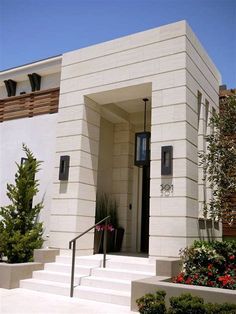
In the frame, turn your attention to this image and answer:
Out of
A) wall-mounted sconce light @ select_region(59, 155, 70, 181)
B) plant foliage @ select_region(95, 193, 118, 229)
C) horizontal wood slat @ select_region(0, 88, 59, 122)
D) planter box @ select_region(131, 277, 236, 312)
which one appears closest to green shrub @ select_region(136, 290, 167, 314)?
planter box @ select_region(131, 277, 236, 312)

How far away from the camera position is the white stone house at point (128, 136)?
7418 mm

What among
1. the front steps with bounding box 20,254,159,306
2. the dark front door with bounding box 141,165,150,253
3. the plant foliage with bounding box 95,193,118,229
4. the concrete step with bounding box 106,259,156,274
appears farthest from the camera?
the dark front door with bounding box 141,165,150,253

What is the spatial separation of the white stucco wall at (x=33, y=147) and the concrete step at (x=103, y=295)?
2.83 m

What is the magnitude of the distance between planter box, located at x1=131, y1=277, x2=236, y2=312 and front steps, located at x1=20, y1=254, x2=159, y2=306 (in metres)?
0.43

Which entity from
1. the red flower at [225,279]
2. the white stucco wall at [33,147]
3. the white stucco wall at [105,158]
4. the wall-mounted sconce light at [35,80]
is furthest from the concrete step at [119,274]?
the wall-mounted sconce light at [35,80]

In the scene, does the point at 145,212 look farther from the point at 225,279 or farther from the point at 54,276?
the point at 225,279

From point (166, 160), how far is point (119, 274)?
2.49 m

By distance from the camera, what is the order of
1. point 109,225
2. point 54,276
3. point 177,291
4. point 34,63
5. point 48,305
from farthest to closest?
point 34,63
point 109,225
point 54,276
point 48,305
point 177,291

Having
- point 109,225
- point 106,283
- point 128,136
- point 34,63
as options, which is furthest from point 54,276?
point 34,63

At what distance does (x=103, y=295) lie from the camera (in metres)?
6.41

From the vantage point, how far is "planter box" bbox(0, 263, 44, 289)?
725 centimetres

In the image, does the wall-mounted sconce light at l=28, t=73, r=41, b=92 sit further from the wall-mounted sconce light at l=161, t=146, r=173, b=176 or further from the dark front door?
the wall-mounted sconce light at l=161, t=146, r=173, b=176

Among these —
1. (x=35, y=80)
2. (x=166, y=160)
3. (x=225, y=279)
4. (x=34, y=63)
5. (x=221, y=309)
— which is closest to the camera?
(x=221, y=309)

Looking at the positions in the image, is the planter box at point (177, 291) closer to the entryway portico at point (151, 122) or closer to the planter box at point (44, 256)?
the entryway portico at point (151, 122)
